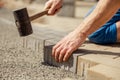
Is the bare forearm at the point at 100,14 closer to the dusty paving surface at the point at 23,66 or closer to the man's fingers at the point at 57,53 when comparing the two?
the man's fingers at the point at 57,53

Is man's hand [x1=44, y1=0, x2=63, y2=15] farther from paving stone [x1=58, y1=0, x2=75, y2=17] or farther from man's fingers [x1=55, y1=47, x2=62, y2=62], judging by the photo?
paving stone [x1=58, y1=0, x2=75, y2=17]

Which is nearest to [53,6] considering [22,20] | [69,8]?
[22,20]

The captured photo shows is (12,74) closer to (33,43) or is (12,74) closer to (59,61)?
(59,61)

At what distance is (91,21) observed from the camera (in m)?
2.58

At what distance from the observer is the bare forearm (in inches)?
98.3

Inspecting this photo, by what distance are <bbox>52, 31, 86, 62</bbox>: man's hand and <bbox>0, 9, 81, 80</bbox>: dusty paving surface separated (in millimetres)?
196

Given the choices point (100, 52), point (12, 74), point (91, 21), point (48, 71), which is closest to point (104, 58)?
point (100, 52)

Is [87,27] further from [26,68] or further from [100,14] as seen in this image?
[26,68]

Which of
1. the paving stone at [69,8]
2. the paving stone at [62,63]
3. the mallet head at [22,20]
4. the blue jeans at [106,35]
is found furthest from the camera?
the paving stone at [69,8]

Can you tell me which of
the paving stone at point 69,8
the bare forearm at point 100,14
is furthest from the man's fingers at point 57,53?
the paving stone at point 69,8

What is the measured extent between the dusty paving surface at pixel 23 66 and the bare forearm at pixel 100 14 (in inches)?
20.4

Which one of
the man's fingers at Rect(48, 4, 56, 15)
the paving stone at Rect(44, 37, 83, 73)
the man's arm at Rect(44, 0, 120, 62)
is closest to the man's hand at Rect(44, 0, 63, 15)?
the man's fingers at Rect(48, 4, 56, 15)

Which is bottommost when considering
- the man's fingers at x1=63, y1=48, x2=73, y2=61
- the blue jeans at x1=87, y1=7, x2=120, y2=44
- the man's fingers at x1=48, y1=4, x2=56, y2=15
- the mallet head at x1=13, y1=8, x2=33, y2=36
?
the man's fingers at x1=63, y1=48, x2=73, y2=61

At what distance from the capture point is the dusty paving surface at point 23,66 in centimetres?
270
